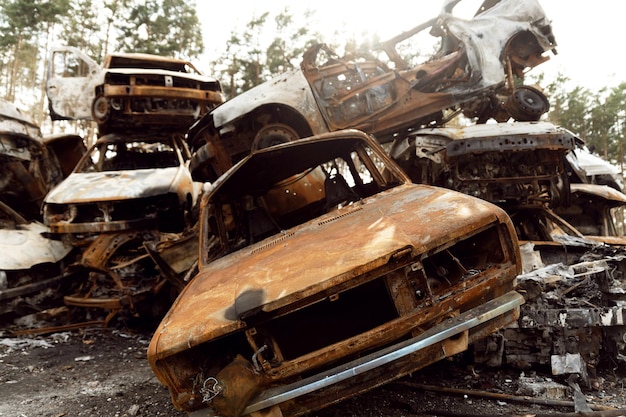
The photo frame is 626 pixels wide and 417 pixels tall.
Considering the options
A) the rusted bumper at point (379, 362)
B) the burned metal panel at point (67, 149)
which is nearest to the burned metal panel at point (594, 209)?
the rusted bumper at point (379, 362)

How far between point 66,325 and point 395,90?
5.12m

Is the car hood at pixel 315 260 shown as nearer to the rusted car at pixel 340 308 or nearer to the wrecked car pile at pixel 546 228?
the rusted car at pixel 340 308

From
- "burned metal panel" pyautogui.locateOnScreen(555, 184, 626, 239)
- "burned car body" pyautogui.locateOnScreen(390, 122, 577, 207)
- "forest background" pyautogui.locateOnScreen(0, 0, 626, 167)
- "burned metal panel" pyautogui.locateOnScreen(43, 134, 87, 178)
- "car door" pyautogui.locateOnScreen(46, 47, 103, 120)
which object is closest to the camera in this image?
"burned car body" pyautogui.locateOnScreen(390, 122, 577, 207)

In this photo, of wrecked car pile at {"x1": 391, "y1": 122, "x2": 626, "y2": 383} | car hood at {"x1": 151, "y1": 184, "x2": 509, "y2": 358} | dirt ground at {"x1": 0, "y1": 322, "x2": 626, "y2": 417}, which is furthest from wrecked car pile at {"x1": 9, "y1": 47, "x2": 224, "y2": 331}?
wrecked car pile at {"x1": 391, "y1": 122, "x2": 626, "y2": 383}

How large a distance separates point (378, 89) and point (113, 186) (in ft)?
12.1

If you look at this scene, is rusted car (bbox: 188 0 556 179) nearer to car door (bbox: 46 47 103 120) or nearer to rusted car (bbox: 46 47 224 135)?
rusted car (bbox: 46 47 224 135)

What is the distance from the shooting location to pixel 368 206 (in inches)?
110

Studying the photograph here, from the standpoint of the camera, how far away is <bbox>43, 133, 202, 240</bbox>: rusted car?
505cm

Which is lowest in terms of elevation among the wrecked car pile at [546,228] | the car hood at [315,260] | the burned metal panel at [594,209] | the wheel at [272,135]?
the burned metal panel at [594,209]

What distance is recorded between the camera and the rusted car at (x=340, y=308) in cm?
182

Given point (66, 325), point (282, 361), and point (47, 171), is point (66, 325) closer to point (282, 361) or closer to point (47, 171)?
point (47, 171)

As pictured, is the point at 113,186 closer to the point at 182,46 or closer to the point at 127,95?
the point at 127,95

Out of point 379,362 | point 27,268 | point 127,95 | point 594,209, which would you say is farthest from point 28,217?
point 594,209

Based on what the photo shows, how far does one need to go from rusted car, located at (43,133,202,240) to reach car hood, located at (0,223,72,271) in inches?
12.2
